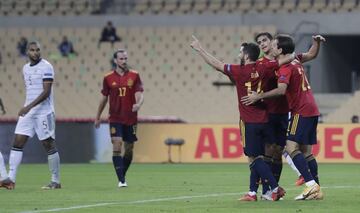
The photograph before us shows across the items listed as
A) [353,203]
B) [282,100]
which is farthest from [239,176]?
[353,203]

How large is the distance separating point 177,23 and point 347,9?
5.76 meters

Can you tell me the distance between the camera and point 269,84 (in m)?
15.8

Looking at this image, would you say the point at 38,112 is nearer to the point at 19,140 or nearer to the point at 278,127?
the point at 19,140

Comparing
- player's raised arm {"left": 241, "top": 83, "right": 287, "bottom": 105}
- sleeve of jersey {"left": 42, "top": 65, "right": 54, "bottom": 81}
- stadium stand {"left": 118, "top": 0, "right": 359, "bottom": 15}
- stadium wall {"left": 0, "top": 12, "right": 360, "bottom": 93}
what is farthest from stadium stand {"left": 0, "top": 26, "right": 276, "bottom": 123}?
player's raised arm {"left": 241, "top": 83, "right": 287, "bottom": 105}

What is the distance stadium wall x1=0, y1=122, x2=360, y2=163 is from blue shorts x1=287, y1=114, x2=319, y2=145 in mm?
12344

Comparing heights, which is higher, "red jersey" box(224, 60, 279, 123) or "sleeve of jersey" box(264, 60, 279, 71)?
"sleeve of jersey" box(264, 60, 279, 71)

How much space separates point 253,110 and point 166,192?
2.55 m

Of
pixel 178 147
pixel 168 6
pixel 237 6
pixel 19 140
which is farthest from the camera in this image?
pixel 168 6

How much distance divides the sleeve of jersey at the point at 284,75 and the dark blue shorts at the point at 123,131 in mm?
4640

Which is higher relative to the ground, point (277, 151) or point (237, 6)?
point (237, 6)

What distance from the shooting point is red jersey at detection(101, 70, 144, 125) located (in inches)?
775

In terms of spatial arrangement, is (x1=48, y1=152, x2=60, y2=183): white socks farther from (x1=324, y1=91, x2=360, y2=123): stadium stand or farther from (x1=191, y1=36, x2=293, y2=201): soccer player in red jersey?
(x1=324, y1=91, x2=360, y2=123): stadium stand

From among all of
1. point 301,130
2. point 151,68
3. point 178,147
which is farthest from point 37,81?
point 151,68

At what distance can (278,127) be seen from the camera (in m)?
16.4
